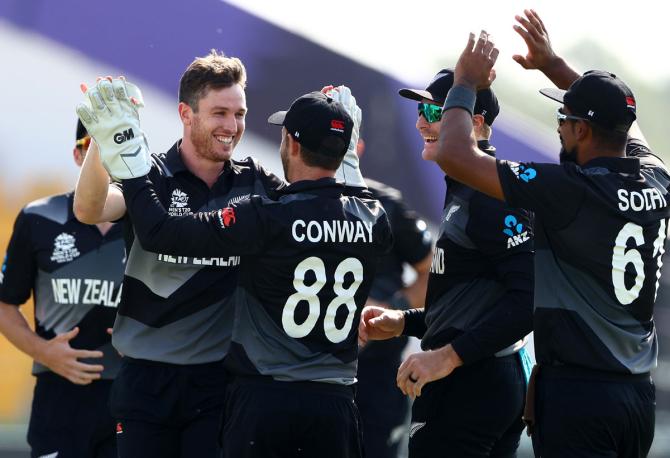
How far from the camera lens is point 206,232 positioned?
3178mm

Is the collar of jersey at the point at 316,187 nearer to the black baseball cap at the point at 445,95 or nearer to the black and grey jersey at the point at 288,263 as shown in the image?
the black and grey jersey at the point at 288,263

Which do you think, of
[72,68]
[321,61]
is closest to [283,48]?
[321,61]

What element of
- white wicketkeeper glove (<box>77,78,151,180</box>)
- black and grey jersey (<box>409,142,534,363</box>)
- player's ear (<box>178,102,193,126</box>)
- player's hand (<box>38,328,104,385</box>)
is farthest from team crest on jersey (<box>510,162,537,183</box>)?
player's hand (<box>38,328,104,385</box>)

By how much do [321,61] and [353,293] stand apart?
2.37 m

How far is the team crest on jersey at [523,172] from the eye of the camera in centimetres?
313

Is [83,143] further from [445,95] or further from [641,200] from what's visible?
[641,200]

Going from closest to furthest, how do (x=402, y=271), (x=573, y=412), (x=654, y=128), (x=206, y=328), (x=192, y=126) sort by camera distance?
(x=573, y=412)
(x=206, y=328)
(x=192, y=126)
(x=402, y=271)
(x=654, y=128)

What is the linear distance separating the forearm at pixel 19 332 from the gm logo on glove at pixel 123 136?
1492 millimetres

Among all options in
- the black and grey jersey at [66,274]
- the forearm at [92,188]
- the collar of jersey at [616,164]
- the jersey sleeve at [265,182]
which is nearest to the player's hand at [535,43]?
the collar of jersey at [616,164]

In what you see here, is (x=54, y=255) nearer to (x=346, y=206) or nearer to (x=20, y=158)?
(x=20, y=158)

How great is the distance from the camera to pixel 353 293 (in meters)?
3.34

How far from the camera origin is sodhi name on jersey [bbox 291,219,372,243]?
10.5 ft

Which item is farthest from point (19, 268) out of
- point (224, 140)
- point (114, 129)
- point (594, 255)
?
point (594, 255)

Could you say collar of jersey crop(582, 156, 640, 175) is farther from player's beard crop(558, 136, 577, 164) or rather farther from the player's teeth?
the player's teeth
